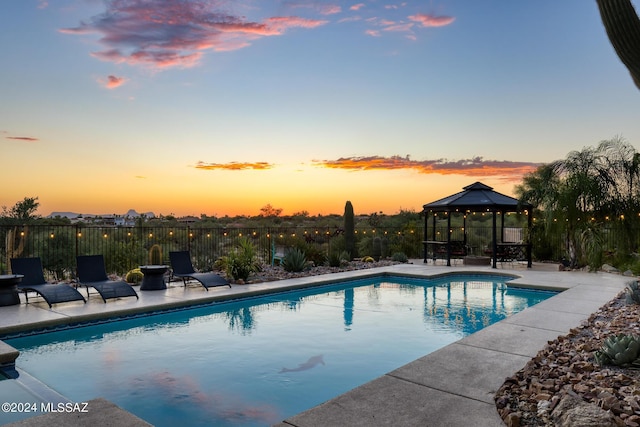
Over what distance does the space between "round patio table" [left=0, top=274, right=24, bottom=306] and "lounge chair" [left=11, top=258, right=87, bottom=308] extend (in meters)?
0.12

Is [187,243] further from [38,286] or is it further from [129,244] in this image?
[38,286]

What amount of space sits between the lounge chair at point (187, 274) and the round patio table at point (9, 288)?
3083 mm

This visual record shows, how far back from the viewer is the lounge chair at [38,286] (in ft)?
25.7

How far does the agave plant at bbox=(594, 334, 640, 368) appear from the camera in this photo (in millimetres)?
4082

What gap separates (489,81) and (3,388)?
14124 mm

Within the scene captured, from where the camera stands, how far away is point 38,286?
8180 millimetres

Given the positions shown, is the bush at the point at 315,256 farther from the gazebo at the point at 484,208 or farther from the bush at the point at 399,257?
the gazebo at the point at 484,208

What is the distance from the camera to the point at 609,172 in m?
13.8

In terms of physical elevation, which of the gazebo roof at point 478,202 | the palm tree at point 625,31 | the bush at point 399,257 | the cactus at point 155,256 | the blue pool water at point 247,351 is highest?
the palm tree at point 625,31

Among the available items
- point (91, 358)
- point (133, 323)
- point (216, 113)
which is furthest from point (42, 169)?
point (91, 358)

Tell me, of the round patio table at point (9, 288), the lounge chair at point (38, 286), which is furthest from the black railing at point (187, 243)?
the round patio table at point (9, 288)

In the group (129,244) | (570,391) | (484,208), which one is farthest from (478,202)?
(570,391)

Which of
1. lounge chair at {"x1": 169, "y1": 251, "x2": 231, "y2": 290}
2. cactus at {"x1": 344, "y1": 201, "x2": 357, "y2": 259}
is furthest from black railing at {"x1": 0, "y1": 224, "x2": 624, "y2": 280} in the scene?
lounge chair at {"x1": 169, "y1": 251, "x2": 231, "y2": 290}

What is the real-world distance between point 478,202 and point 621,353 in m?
11.0
